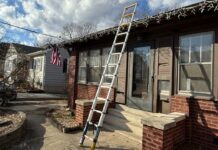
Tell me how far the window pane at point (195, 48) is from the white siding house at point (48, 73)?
15471mm

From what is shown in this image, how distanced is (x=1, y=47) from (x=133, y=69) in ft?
35.3

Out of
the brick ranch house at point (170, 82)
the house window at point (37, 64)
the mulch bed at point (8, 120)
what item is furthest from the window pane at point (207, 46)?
the house window at point (37, 64)

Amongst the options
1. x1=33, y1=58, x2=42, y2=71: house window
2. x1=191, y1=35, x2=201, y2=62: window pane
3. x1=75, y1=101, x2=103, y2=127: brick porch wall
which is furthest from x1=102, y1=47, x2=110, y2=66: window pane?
x1=33, y1=58, x2=42, y2=71: house window

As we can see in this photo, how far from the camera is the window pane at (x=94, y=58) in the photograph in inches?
325

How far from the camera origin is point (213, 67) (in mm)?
4547

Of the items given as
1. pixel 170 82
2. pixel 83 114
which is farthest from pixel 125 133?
pixel 170 82

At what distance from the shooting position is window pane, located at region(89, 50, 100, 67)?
27.1 feet

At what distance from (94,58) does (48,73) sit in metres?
11.8

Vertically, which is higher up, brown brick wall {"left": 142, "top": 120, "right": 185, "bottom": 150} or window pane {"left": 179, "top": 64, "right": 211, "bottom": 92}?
window pane {"left": 179, "top": 64, "right": 211, "bottom": 92}

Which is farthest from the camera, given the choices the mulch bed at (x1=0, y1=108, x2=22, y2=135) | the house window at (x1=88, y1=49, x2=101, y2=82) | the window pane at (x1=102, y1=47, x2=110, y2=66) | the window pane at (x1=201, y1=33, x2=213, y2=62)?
the house window at (x1=88, y1=49, x2=101, y2=82)

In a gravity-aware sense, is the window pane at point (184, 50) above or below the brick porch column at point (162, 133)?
above

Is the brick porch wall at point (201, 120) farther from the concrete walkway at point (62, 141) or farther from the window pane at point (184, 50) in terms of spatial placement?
the concrete walkway at point (62, 141)

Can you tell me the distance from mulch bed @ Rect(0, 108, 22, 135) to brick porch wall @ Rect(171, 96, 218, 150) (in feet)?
14.3

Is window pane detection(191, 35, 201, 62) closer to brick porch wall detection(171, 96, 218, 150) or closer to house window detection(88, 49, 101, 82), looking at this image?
brick porch wall detection(171, 96, 218, 150)
